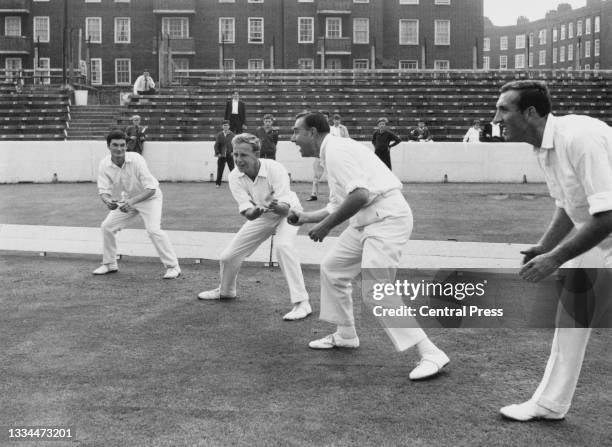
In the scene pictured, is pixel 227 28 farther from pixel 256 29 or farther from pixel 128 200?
pixel 128 200

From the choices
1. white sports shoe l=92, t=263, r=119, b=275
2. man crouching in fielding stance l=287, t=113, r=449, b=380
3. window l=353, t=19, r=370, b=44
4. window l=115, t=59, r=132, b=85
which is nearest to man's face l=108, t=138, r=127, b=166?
white sports shoe l=92, t=263, r=119, b=275

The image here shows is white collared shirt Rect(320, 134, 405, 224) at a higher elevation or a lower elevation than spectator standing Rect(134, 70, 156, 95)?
lower

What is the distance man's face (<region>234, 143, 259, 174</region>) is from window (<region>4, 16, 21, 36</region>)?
57317 mm

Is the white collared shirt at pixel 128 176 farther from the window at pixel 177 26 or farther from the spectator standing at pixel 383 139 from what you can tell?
the window at pixel 177 26

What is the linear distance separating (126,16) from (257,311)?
55790 millimetres

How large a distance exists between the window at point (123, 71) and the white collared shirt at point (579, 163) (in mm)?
58380

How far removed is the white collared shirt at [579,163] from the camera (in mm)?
3379

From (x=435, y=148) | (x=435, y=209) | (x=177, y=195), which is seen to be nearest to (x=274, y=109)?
(x=435, y=148)

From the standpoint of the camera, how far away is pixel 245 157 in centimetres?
698

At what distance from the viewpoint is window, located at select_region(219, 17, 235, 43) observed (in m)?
58.4

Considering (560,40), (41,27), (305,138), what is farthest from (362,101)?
(560,40)

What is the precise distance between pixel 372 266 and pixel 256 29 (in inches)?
2202

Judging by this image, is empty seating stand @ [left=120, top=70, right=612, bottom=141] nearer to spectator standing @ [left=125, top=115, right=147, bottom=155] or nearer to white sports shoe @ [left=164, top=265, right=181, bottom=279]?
spectator standing @ [left=125, top=115, right=147, bottom=155]

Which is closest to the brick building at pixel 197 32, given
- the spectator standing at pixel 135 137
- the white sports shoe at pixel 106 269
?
the spectator standing at pixel 135 137
